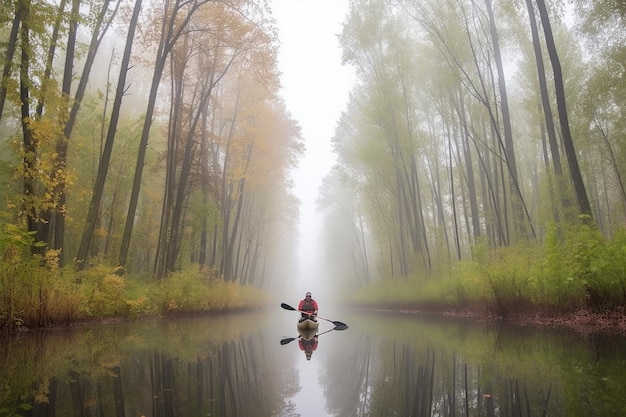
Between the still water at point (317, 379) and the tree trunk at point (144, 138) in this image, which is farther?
the tree trunk at point (144, 138)

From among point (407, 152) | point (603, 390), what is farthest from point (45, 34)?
point (407, 152)

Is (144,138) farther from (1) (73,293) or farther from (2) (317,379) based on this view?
(2) (317,379)

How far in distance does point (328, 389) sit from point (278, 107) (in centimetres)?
2289

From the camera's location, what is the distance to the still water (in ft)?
10.5

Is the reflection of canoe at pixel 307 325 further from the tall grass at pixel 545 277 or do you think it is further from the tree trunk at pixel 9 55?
the tree trunk at pixel 9 55

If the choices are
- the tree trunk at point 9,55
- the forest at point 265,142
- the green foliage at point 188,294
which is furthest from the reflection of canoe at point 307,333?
the tree trunk at point 9,55

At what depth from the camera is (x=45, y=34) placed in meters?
9.90

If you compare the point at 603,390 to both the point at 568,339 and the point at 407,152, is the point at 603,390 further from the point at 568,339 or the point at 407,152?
the point at 407,152

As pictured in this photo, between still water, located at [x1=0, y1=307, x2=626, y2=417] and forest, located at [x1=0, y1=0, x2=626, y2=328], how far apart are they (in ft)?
8.50

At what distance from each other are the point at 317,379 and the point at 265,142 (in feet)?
54.5

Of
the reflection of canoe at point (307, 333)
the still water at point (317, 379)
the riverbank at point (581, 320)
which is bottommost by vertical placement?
the reflection of canoe at point (307, 333)

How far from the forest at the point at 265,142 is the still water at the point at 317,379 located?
2591 mm

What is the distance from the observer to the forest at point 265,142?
9.25 m

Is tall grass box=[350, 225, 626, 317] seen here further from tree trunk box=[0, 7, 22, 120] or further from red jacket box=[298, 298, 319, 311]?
tree trunk box=[0, 7, 22, 120]
